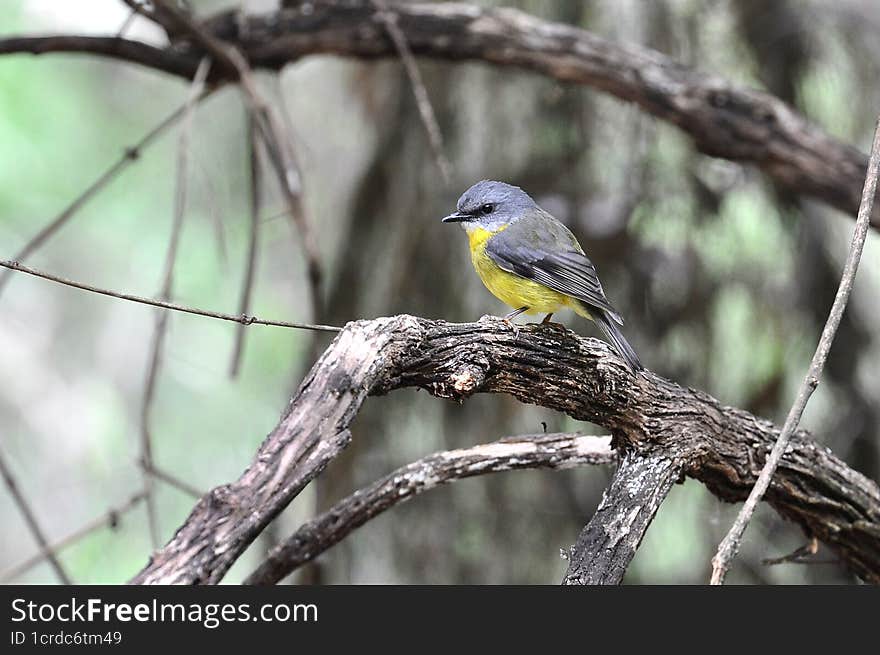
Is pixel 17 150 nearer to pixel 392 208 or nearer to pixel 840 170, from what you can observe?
pixel 392 208

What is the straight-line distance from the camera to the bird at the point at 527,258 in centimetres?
269

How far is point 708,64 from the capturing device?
4.91 meters

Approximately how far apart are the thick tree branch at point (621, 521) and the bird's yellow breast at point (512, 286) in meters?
Result: 0.52

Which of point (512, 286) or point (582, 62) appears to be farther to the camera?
point (582, 62)

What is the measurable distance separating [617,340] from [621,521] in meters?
0.51

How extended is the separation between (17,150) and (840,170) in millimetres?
5148

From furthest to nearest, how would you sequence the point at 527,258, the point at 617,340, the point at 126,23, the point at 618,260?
the point at 618,260 → the point at 126,23 → the point at 527,258 → the point at 617,340

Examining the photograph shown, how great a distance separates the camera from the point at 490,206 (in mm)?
2863

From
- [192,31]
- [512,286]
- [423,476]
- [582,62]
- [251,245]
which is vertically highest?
[192,31]

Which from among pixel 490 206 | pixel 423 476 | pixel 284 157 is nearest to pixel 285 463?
pixel 423 476

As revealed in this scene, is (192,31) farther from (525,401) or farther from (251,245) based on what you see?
(525,401)

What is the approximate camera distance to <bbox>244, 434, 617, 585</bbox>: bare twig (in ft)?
8.45

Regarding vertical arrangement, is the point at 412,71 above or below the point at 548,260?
above
